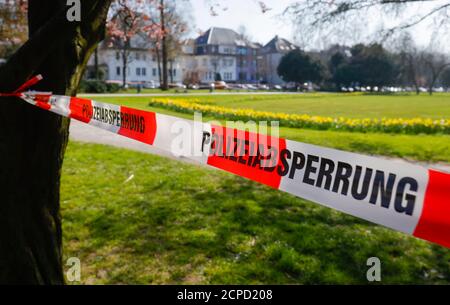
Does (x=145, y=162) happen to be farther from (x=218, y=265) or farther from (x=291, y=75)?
(x=291, y=75)

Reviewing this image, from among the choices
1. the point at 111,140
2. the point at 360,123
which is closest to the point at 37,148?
the point at 111,140

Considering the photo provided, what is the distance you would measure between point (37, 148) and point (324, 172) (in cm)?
206

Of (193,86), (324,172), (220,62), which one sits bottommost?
(324,172)

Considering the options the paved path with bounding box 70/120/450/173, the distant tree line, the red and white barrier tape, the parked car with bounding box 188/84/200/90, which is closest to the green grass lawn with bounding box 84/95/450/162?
the paved path with bounding box 70/120/450/173

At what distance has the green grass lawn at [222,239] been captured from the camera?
12.4ft

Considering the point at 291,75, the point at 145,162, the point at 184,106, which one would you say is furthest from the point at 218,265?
the point at 291,75

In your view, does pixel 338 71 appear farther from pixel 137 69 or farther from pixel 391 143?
pixel 391 143

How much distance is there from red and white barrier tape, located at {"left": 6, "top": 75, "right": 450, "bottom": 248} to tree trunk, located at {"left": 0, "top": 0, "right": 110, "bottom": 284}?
0.13 meters

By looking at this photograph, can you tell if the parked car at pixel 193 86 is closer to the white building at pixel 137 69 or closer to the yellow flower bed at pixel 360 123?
the white building at pixel 137 69

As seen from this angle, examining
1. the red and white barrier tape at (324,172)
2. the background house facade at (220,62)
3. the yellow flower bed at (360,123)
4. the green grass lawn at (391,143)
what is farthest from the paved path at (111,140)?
the background house facade at (220,62)

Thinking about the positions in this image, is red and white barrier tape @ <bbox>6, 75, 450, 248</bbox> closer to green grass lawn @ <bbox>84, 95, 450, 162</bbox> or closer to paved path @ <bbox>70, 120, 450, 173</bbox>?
paved path @ <bbox>70, 120, 450, 173</bbox>

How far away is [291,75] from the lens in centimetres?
6369

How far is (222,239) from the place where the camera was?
179 inches
